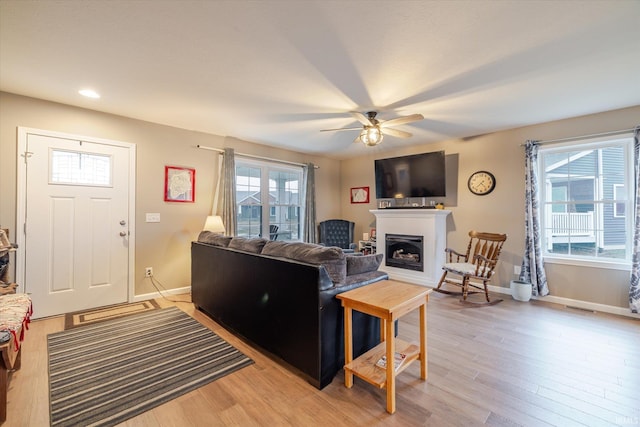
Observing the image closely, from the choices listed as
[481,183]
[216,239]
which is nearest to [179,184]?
[216,239]

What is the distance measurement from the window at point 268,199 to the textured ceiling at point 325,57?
146 cm

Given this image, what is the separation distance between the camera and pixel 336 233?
5863 millimetres

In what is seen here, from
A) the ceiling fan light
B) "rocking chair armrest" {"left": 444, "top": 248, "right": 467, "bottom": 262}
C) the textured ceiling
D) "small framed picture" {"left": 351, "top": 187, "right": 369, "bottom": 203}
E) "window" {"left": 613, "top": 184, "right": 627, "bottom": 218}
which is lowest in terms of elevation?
"rocking chair armrest" {"left": 444, "top": 248, "right": 467, "bottom": 262}

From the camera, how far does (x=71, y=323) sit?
2.95 metres

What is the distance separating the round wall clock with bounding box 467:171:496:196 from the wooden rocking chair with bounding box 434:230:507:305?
0.66 meters

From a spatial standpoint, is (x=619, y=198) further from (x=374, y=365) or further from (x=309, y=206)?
(x=309, y=206)

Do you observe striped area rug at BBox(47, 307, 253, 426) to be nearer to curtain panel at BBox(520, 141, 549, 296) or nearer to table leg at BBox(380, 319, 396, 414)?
table leg at BBox(380, 319, 396, 414)

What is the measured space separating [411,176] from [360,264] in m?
3.07

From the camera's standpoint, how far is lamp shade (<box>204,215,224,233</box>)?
13.0ft

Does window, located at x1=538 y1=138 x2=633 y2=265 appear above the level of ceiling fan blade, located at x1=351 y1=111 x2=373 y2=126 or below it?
below

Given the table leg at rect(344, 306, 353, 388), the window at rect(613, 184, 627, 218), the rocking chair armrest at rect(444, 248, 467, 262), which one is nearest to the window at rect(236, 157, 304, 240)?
the rocking chair armrest at rect(444, 248, 467, 262)

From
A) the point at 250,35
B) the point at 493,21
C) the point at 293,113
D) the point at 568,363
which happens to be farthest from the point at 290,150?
the point at 568,363

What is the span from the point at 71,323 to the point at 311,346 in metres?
2.81

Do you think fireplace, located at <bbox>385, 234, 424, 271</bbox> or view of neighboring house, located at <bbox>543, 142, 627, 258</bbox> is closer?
view of neighboring house, located at <bbox>543, 142, 627, 258</bbox>
